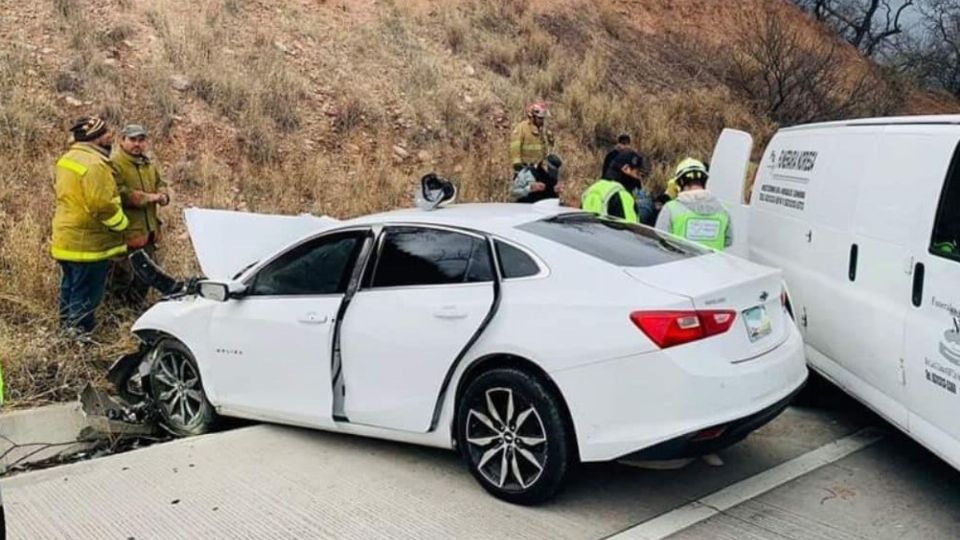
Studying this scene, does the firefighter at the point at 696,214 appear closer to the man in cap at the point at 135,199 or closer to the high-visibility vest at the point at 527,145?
the man in cap at the point at 135,199

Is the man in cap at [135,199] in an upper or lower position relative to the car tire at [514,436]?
upper

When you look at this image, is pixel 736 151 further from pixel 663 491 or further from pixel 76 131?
pixel 76 131

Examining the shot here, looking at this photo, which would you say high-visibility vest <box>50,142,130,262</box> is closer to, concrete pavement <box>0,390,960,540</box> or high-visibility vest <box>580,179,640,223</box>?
concrete pavement <box>0,390,960,540</box>

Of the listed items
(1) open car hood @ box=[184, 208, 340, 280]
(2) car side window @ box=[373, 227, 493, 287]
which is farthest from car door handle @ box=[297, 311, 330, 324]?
(1) open car hood @ box=[184, 208, 340, 280]

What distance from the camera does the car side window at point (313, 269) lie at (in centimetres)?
524

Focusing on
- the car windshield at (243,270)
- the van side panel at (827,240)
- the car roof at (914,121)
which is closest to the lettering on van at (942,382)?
the van side panel at (827,240)

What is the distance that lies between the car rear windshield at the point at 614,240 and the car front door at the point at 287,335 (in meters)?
1.17

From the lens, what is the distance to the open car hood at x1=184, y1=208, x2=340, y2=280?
6.37 metres

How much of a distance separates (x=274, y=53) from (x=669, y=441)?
12.1 m

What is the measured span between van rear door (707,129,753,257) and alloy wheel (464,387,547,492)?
3895 millimetres

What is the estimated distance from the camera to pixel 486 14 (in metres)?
18.5

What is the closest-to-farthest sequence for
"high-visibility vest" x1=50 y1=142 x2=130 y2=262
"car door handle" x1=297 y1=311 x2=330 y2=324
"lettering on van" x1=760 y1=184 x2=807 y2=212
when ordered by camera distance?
"car door handle" x1=297 y1=311 x2=330 y2=324, "lettering on van" x1=760 y1=184 x2=807 y2=212, "high-visibility vest" x1=50 y1=142 x2=130 y2=262

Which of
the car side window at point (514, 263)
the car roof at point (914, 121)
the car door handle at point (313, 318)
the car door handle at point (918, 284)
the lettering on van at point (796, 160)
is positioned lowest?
the car door handle at point (313, 318)

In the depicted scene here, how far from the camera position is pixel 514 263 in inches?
182
